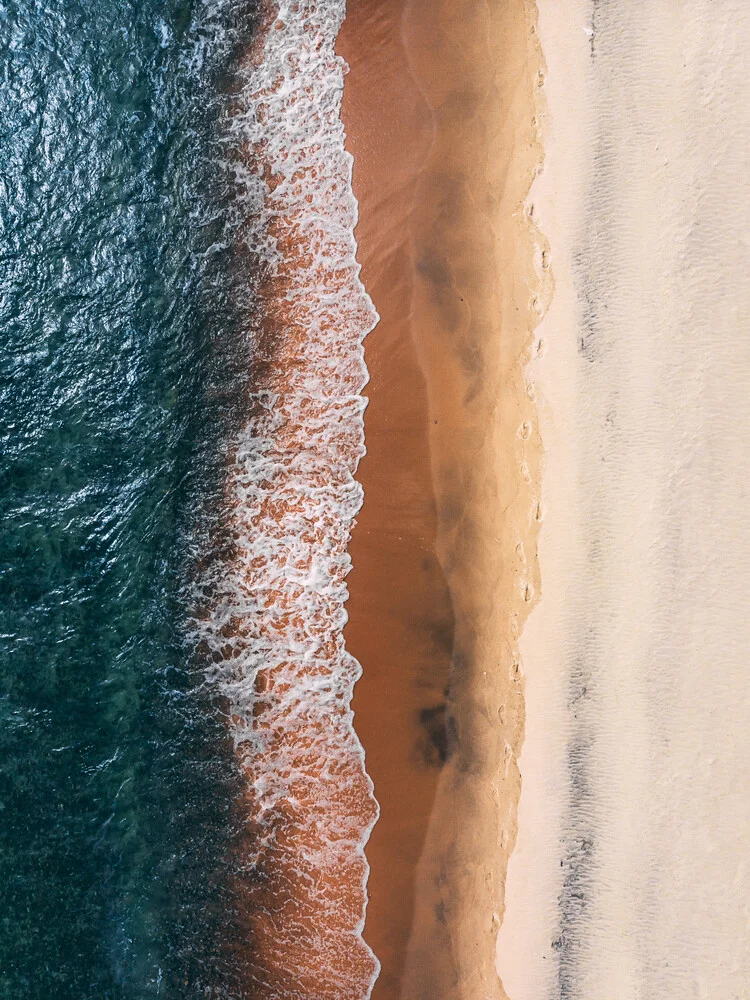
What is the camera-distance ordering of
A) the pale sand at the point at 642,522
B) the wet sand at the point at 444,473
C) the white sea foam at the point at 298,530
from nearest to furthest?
the pale sand at the point at 642,522, the wet sand at the point at 444,473, the white sea foam at the point at 298,530

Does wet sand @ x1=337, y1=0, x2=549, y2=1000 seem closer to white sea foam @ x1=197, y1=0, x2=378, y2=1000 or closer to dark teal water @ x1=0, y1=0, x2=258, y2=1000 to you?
white sea foam @ x1=197, y1=0, x2=378, y2=1000

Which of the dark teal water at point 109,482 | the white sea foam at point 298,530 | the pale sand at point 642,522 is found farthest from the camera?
the dark teal water at point 109,482

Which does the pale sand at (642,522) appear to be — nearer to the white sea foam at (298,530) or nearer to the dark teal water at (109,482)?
the white sea foam at (298,530)

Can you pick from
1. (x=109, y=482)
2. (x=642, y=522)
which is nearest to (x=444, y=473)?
(x=642, y=522)

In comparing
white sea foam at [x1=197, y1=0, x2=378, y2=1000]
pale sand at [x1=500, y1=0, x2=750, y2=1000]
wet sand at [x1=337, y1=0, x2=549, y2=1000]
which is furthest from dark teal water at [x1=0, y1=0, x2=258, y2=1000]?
pale sand at [x1=500, y1=0, x2=750, y2=1000]

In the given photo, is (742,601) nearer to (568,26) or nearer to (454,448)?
(454,448)

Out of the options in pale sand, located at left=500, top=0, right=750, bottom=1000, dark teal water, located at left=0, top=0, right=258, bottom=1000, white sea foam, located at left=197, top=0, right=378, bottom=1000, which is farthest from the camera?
dark teal water, located at left=0, top=0, right=258, bottom=1000

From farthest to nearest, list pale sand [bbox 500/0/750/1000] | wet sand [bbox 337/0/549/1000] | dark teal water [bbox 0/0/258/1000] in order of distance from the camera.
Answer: dark teal water [bbox 0/0/258/1000]
wet sand [bbox 337/0/549/1000]
pale sand [bbox 500/0/750/1000]

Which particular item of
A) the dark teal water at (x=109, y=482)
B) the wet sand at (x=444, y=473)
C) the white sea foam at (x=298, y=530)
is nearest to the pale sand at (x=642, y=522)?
the wet sand at (x=444, y=473)
